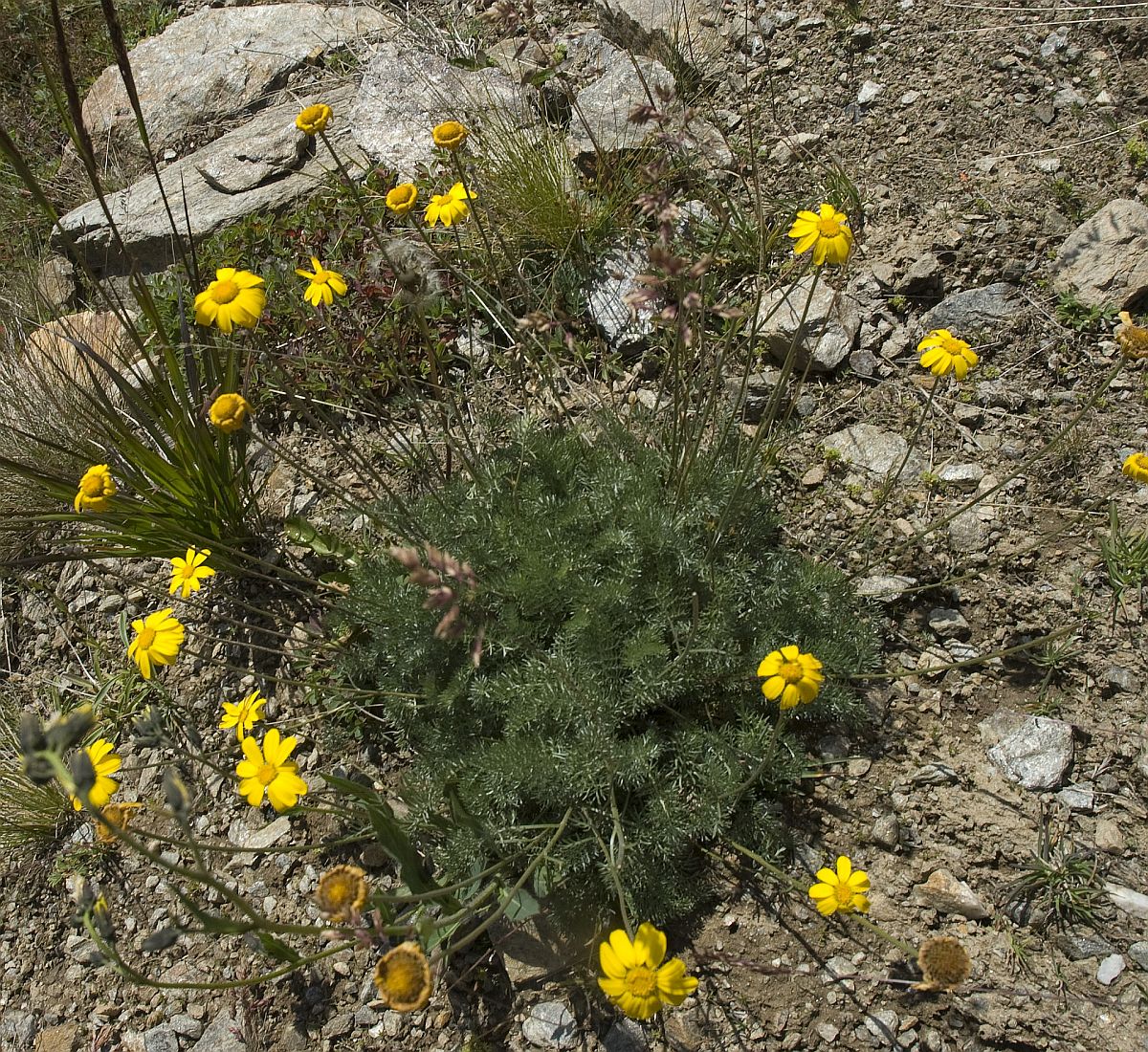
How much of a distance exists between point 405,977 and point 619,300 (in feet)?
9.92

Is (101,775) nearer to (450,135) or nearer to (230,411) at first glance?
(230,411)

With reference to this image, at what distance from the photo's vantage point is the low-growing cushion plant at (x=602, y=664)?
2.51m

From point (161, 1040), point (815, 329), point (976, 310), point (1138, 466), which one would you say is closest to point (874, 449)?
point (815, 329)

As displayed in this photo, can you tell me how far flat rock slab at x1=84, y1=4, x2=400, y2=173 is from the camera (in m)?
5.62

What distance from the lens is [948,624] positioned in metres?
2.94

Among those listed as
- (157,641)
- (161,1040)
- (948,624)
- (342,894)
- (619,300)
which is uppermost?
(342,894)

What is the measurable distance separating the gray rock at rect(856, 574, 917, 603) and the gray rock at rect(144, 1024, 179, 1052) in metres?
2.60

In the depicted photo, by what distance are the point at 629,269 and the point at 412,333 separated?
1042 millimetres

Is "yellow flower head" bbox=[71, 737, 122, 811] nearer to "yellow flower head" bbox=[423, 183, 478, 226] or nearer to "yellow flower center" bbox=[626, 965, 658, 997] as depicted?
"yellow flower center" bbox=[626, 965, 658, 997]

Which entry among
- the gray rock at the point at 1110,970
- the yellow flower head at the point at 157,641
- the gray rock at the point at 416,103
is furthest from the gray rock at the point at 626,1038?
the gray rock at the point at 416,103

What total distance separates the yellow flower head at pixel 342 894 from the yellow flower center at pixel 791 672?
1105mm

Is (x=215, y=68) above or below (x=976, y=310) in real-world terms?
above

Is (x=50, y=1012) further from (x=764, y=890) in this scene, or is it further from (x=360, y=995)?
(x=764, y=890)

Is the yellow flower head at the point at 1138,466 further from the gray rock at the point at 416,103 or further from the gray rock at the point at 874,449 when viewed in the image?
the gray rock at the point at 416,103
